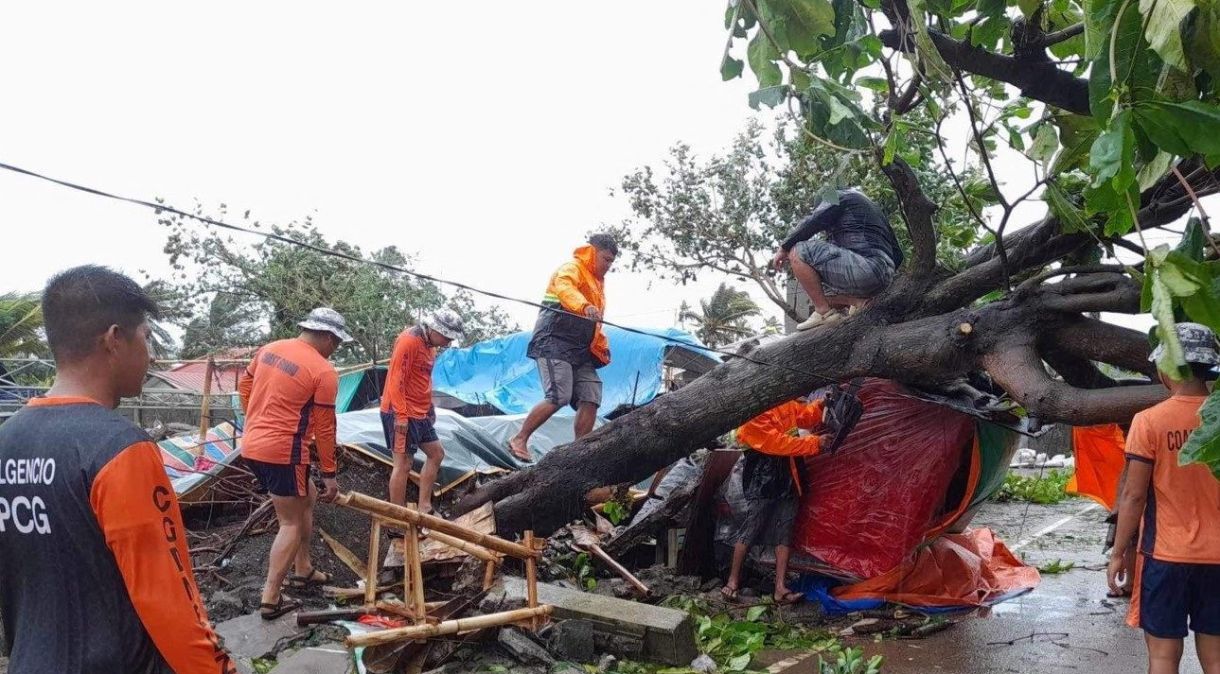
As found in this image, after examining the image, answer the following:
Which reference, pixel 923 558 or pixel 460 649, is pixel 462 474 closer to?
pixel 460 649

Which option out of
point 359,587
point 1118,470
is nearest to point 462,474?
point 359,587

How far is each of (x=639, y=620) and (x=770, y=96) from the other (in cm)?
274

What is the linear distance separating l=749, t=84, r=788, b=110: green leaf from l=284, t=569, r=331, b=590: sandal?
13.3 ft

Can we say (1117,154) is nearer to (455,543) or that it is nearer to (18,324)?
(455,543)

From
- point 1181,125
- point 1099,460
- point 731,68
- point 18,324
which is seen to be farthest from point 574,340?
point 18,324

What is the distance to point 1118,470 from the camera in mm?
6195

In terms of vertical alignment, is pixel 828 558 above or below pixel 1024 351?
below

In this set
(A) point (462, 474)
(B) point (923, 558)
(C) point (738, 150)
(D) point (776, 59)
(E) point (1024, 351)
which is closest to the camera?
(D) point (776, 59)

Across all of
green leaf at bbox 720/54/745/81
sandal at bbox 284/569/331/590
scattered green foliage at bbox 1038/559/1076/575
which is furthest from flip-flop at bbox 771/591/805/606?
green leaf at bbox 720/54/745/81

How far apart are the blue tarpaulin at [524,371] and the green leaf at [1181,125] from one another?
32.1 ft

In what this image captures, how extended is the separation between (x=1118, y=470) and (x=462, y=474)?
197 inches

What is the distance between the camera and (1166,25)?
2014 mm

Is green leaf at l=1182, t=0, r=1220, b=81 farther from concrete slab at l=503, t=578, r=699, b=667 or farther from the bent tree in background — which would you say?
concrete slab at l=503, t=578, r=699, b=667

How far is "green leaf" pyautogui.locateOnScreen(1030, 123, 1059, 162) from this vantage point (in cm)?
445
